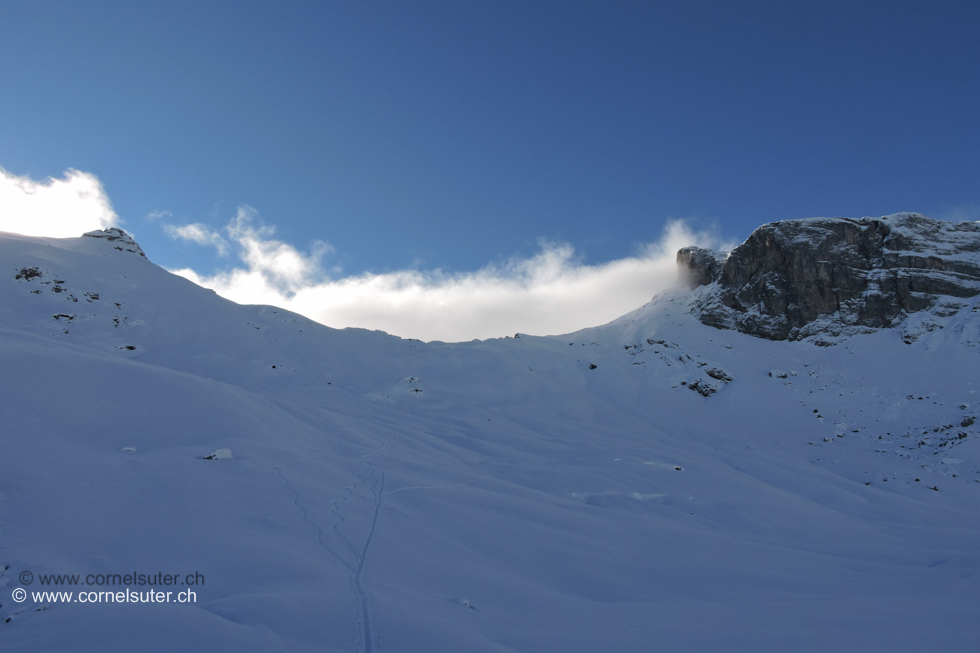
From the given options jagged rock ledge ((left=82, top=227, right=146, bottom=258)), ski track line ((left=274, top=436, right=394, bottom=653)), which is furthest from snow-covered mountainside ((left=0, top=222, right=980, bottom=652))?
jagged rock ledge ((left=82, top=227, right=146, bottom=258))

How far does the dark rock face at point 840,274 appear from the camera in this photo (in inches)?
1695

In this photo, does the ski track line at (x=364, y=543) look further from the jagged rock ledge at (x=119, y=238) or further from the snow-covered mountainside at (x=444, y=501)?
the jagged rock ledge at (x=119, y=238)

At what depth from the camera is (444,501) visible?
13.2 m

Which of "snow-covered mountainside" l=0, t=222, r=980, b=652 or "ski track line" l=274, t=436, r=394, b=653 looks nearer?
"ski track line" l=274, t=436, r=394, b=653

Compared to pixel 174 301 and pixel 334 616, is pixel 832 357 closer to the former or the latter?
pixel 334 616

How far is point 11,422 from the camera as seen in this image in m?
10.2

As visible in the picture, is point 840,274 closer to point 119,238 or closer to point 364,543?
point 364,543

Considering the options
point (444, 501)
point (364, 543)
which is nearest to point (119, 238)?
point (444, 501)

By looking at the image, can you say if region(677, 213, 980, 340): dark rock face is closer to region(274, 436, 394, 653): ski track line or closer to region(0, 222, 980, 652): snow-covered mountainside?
region(0, 222, 980, 652): snow-covered mountainside

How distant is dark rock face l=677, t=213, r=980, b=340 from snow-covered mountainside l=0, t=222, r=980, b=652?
891 centimetres

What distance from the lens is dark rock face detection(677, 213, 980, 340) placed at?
4306 centimetres

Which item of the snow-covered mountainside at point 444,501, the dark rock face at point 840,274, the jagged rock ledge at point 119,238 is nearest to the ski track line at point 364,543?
the snow-covered mountainside at point 444,501

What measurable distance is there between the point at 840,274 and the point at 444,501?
50.6 m

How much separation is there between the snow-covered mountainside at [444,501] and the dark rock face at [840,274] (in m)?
8.91
